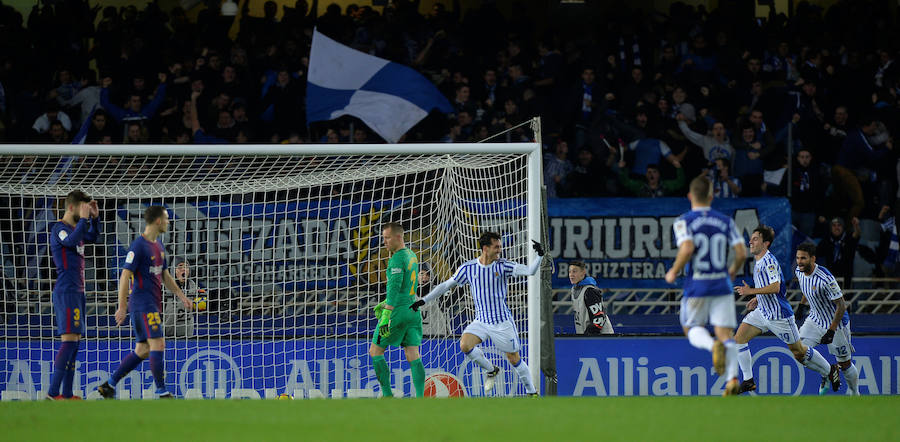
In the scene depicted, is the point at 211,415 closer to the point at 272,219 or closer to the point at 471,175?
the point at 272,219

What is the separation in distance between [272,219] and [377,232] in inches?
47.1

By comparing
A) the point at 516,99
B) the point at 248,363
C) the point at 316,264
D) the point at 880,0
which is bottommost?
the point at 248,363

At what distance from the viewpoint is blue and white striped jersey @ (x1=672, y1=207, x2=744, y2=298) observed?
24.4 feet

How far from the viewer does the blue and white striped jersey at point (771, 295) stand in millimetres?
11289

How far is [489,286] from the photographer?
10828mm

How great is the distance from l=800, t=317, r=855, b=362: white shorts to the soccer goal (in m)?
3.04

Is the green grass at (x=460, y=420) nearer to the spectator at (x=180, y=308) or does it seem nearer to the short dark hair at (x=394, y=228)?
the short dark hair at (x=394, y=228)

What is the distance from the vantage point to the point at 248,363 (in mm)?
11742

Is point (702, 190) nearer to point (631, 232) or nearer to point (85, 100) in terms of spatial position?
point (631, 232)

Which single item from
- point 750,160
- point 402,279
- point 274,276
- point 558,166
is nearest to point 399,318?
point 402,279

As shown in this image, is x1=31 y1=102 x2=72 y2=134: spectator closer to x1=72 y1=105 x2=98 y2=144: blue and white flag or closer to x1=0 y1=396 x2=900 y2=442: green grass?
x1=72 y1=105 x2=98 y2=144: blue and white flag

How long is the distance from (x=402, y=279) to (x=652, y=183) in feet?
17.1

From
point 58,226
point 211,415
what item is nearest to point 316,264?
point 58,226

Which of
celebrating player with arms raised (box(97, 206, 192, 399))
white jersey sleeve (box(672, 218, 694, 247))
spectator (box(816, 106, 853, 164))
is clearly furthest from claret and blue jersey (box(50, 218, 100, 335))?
spectator (box(816, 106, 853, 164))
